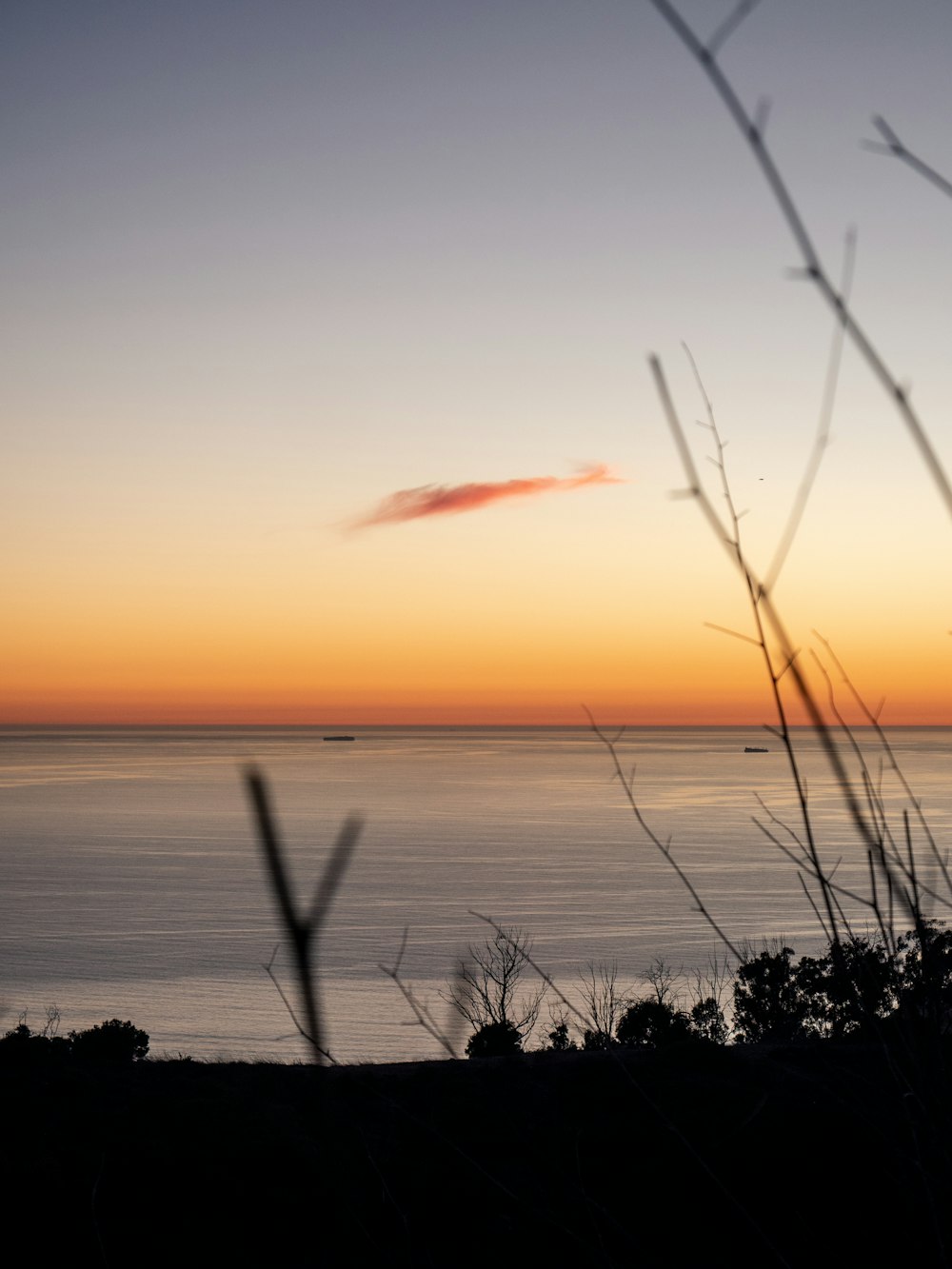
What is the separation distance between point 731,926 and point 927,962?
184 feet

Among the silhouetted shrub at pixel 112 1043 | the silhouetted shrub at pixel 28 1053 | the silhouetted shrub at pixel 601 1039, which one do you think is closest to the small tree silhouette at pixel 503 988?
the silhouetted shrub at pixel 112 1043

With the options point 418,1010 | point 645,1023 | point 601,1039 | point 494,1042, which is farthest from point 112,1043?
point 601,1039

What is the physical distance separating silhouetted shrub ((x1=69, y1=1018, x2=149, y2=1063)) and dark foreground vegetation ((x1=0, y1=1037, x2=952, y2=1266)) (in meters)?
8.08

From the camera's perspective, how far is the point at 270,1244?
13.1 meters

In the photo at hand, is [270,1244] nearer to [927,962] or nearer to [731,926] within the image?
[927,962]

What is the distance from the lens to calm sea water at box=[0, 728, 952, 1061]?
148 ft

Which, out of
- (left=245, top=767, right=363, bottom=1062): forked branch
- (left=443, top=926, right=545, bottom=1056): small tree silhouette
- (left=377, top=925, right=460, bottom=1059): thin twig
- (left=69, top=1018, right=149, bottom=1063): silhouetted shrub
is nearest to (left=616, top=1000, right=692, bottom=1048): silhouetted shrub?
(left=443, top=926, right=545, bottom=1056): small tree silhouette

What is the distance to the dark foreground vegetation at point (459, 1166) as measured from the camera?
38.7 feet

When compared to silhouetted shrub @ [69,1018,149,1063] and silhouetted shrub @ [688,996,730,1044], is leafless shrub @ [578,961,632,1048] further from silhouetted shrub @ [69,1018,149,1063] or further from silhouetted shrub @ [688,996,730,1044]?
silhouetted shrub @ [69,1018,149,1063]

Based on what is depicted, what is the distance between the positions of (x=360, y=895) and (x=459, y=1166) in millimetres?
52808

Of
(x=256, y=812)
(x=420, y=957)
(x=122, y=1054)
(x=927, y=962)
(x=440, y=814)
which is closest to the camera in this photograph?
(x=256, y=812)

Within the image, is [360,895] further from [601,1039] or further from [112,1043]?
[601,1039]

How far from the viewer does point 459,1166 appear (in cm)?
1421

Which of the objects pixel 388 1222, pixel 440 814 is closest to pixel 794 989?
pixel 388 1222
